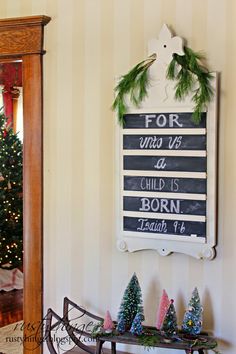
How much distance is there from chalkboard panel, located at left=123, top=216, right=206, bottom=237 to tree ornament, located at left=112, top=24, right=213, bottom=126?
42 cm

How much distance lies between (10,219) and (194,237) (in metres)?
2.18

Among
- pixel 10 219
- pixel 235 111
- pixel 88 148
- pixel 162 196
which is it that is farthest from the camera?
pixel 10 219

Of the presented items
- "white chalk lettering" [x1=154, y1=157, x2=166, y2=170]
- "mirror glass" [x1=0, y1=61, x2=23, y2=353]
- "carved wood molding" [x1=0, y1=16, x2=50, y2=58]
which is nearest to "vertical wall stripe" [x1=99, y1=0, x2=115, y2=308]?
"white chalk lettering" [x1=154, y1=157, x2=166, y2=170]

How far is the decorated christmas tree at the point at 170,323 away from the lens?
1.97 meters

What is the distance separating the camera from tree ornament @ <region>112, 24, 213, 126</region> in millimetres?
2016

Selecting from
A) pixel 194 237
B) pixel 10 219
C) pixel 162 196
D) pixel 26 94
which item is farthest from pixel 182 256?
pixel 10 219

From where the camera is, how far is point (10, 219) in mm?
3916

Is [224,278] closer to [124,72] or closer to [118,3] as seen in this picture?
[124,72]

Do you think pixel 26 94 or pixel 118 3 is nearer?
pixel 118 3

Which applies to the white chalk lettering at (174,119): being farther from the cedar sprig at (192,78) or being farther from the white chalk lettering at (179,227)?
the white chalk lettering at (179,227)

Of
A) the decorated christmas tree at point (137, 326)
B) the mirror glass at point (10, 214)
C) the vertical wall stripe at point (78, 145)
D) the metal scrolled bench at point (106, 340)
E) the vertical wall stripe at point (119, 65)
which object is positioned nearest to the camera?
the metal scrolled bench at point (106, 340)

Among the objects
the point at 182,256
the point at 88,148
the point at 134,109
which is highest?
the point at 134,109

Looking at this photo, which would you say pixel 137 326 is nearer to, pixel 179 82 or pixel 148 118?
pixel 148 118

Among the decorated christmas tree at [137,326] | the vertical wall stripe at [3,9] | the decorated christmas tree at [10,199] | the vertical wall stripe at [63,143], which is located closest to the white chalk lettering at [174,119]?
the vertical wall stripe at [63,143]
